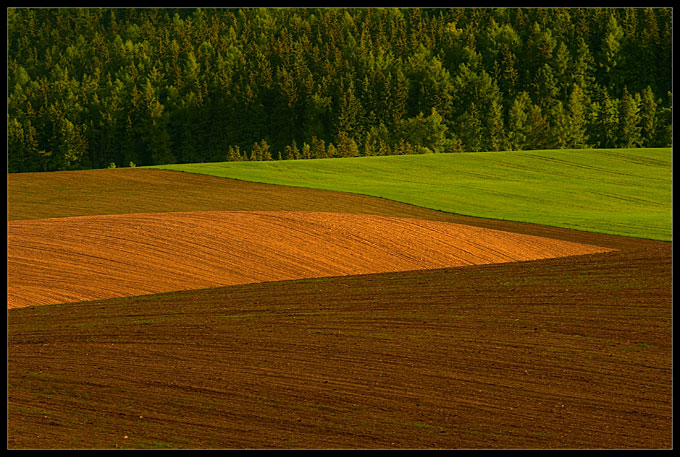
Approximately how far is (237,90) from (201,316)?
360 ft

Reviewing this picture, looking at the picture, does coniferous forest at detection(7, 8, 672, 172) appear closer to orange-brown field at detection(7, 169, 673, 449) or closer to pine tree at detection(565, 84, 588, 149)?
pine tree at detection(565, 84, 588, 149)

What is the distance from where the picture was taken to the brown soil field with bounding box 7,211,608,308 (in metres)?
18.7

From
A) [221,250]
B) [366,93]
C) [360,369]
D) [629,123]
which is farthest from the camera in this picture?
[366,93]

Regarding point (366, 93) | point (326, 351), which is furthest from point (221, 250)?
point (366, 93)

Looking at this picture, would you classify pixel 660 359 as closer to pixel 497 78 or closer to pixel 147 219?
pixel 147 219

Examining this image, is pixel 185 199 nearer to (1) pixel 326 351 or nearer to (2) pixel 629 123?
(1) pixel 326 351

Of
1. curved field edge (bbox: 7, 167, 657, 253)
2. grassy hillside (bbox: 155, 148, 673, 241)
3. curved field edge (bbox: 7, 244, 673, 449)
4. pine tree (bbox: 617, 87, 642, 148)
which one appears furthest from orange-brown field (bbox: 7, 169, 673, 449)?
pine tree (bbox: 617, 87, 642, 148)

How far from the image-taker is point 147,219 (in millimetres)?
24906

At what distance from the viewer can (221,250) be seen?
22.0 metres

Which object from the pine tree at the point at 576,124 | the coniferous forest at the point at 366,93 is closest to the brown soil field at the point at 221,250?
the coniferous forest at the point at 366,93

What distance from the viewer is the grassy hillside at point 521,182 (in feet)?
117

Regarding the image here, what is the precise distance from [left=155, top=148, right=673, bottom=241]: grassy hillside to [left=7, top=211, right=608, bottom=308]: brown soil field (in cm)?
814

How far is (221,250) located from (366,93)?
9798cm

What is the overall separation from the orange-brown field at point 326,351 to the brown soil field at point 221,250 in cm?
9
